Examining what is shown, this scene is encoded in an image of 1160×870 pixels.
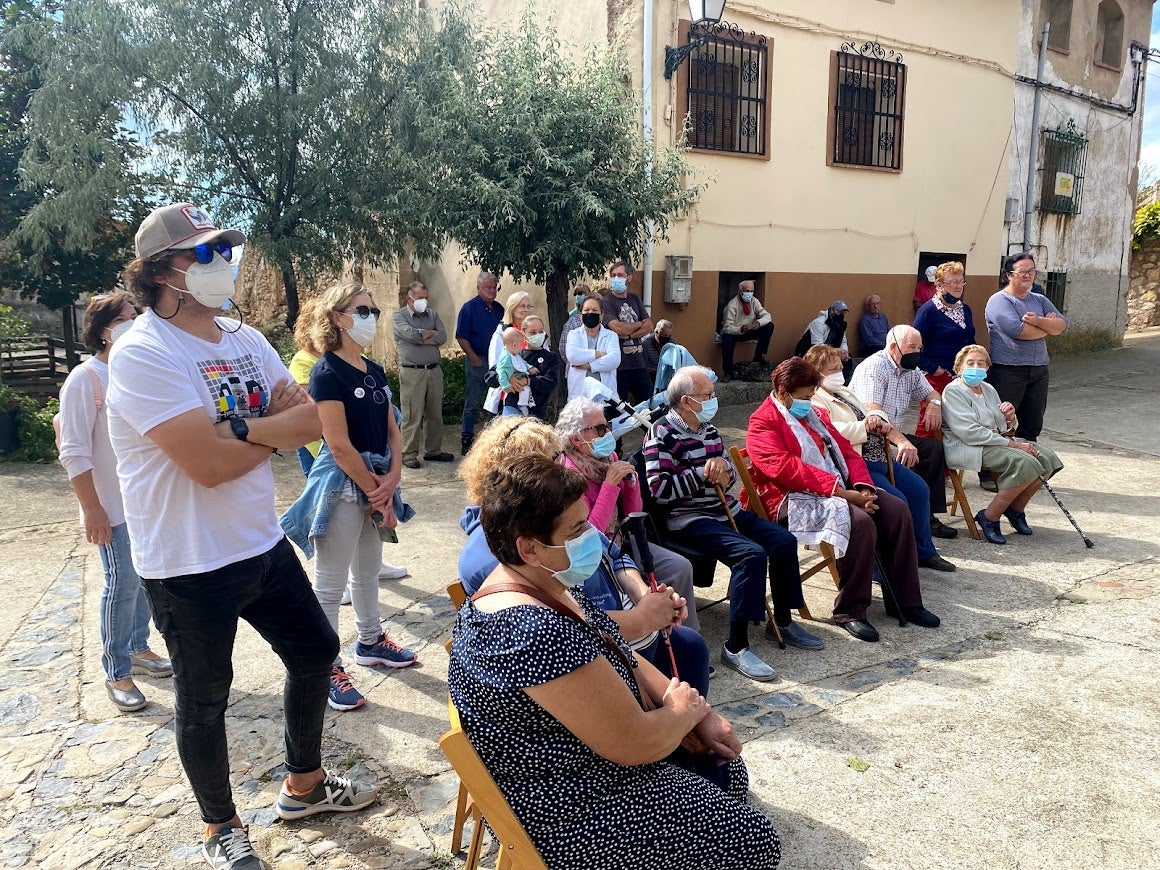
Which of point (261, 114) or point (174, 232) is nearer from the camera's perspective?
point (174, 232)

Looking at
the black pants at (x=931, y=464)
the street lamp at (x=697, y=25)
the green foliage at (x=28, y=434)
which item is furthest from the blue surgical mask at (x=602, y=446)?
the street lamp at (x=697, y=25)

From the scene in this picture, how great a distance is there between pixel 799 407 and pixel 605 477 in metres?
1.49

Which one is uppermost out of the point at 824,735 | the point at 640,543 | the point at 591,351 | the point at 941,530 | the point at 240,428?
the point at 240,428

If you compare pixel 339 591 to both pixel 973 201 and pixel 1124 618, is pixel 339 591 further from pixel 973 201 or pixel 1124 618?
pixel 973 201

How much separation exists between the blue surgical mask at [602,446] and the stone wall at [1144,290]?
808 inches

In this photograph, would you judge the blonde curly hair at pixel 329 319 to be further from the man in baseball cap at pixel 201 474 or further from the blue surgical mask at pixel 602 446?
the blue surgical mask at pixel 602 446

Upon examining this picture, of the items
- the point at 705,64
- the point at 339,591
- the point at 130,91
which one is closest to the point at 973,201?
the point at 705,64

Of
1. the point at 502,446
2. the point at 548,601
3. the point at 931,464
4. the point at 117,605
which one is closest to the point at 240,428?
the point at 502,446

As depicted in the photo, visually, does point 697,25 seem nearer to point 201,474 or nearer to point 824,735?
point 824,735

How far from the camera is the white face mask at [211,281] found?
254 centimetres

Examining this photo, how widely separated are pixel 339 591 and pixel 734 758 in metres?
2.01

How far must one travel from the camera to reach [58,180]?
8.59 m

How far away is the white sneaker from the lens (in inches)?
156

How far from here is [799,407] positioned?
481cm
